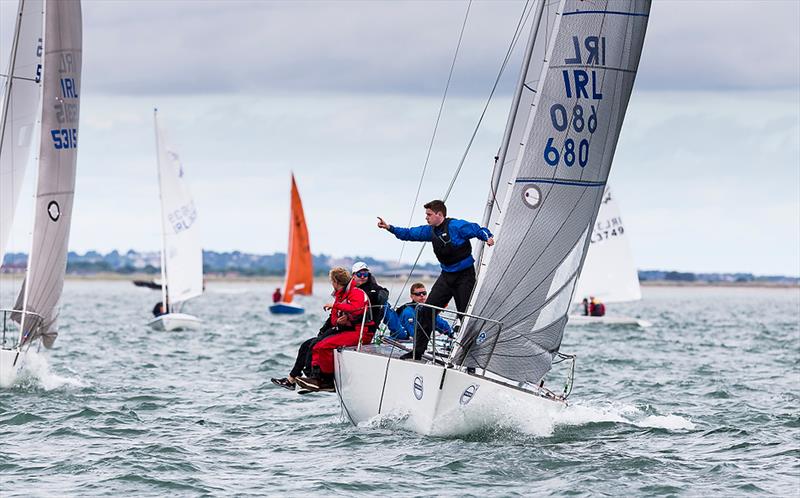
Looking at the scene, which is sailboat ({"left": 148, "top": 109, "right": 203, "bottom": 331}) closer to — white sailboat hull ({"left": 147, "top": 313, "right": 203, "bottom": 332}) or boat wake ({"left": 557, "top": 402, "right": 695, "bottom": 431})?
white sailboat hull ({"left": 147, "top": 313, "right": 203, "bottom": 332})

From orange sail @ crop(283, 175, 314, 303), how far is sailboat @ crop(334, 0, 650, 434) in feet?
120

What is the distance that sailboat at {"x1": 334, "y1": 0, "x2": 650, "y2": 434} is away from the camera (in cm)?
1218

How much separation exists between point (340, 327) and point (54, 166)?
258 inches

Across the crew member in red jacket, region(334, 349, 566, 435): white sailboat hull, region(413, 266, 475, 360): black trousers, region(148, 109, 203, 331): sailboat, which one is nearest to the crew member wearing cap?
the crew member in red jacket

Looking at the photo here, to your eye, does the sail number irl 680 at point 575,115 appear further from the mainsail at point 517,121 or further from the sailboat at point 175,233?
the sailboat at point 175,233

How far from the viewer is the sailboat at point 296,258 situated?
49.2m

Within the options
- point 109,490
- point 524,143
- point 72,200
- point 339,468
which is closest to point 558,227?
point 524,143

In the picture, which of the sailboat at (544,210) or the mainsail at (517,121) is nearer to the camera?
the sailboat at (544,210)

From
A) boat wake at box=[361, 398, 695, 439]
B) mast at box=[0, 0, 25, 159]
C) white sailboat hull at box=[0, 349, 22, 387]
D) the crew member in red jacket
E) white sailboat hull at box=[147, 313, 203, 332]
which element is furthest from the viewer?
white sailboat hull at box=[147, 313, 203, 332]

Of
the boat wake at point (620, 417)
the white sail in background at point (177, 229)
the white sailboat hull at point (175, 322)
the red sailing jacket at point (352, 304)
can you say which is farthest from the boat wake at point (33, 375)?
the white sail in background at point (177, 229)

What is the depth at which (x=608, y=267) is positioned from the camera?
38062 millimetres

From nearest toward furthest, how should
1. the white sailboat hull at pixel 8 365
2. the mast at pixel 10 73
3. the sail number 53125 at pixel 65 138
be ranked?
1. the white sailboat hull at pixel 8 365
2. the mast at pixel 10 73
3. the sail number 53125 at pixel 65 138

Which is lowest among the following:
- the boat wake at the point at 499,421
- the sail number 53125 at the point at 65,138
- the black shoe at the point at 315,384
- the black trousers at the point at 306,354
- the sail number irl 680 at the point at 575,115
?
the boat wake at the point at 499,421

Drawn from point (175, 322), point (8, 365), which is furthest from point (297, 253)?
point (8, 365)
